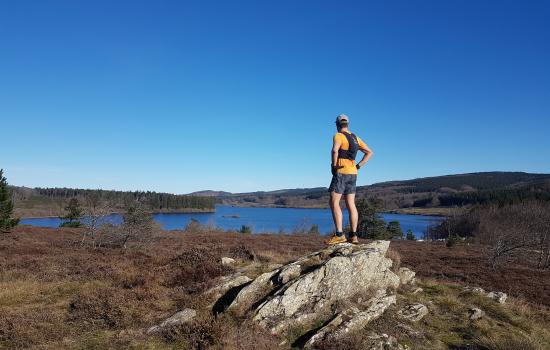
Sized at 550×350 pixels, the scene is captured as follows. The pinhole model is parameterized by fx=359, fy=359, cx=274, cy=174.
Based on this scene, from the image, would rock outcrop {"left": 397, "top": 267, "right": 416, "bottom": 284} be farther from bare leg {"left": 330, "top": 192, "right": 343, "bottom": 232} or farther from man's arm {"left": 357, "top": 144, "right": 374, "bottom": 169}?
man's arm {"left": 357, "top": 144, "right": 374, "bottom": 169}

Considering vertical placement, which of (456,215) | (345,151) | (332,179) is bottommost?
(456,215)

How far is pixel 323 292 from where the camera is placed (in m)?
8.45

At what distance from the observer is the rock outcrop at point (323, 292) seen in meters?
7.75

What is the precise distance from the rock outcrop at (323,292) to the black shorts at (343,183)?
5.50 ft

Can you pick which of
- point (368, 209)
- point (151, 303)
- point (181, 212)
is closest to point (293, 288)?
point (151, 303)

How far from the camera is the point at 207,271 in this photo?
36.8ft

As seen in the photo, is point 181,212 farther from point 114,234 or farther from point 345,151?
point 345,151

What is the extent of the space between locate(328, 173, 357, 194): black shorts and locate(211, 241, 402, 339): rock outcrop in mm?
1676

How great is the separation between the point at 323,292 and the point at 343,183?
296 centimetres

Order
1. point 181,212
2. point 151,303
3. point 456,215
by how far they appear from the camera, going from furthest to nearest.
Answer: point 181,212, point 456,215, point 151,303

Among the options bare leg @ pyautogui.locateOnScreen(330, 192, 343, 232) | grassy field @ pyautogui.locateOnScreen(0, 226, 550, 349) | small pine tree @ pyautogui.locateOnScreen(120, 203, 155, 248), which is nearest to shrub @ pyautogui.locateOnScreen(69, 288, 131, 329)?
grassy field @ pyautogui.locateOnScreen(0, 226, 550, 349)

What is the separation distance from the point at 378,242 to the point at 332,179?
2.70 m

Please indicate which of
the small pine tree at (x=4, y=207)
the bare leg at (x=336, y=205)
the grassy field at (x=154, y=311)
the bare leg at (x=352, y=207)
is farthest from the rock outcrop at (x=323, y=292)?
the small pine tree at (x=4, y=207)

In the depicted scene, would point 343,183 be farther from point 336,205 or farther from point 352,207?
point 352,207
